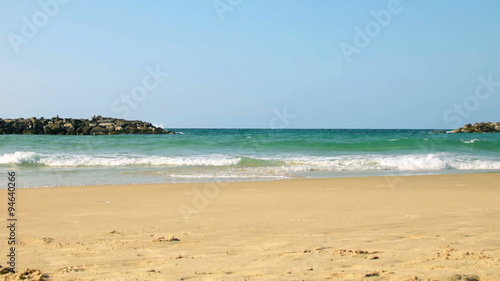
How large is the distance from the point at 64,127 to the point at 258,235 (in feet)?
187

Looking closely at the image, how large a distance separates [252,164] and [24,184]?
10.0 m

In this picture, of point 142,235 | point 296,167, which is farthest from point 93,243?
point 296,167

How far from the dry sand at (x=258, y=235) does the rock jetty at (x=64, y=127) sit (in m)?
50.0

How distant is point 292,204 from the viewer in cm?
834

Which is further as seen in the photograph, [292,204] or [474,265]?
[292,204]

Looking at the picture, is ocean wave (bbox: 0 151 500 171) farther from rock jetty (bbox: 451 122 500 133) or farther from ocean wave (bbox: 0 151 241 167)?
rock jetty (bbox: 451 122 500 133)

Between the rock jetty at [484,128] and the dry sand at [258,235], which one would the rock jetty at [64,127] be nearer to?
the dry sand at [258,235]

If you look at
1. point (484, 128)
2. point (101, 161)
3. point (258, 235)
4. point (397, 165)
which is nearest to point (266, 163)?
point (397, 165)

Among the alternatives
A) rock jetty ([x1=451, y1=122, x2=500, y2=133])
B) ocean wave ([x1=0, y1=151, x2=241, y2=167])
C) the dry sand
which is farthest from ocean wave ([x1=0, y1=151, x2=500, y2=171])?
rock jetty ([x1=451, y1=122, x2=500, y2=133])

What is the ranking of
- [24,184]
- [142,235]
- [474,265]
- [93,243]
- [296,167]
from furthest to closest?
[296,167] → [24,184] → [142,235] → [93,243] → [474,265]

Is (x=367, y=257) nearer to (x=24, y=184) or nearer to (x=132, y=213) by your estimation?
(x=132, y=213)

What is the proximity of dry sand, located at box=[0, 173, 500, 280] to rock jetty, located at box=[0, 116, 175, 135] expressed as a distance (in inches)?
1967

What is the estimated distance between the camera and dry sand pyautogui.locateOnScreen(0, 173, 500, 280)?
12.9 ft

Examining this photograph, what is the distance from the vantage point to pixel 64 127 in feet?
188
